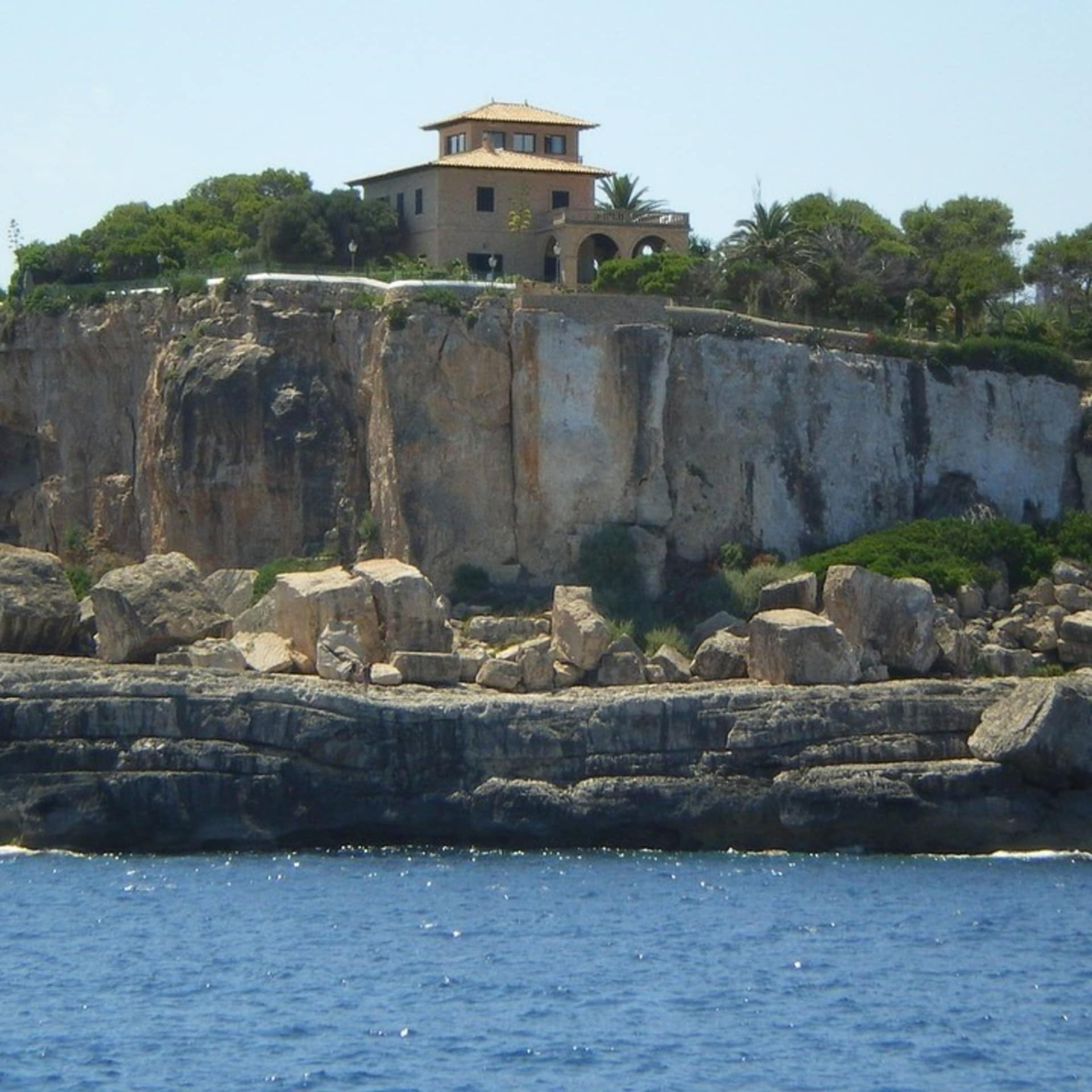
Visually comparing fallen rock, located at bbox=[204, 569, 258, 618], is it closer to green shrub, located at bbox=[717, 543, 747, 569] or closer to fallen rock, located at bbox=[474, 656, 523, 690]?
fallen rock, located at bbox=[474, 656, 523, 690]

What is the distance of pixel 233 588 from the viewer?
174ft

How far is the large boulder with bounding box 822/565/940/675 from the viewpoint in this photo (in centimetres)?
4881

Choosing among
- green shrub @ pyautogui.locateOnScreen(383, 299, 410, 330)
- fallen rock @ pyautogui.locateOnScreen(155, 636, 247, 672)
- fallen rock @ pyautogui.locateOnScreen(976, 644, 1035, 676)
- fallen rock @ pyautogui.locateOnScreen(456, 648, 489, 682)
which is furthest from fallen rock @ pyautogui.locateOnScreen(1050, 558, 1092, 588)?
fallen rock @ pyautogui.locateOnScreen(155, 636, 247, 672)

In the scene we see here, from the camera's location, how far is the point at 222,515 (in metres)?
54.9

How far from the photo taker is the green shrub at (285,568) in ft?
172

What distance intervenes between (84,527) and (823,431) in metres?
15.1

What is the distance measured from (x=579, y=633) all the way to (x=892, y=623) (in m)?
5.19

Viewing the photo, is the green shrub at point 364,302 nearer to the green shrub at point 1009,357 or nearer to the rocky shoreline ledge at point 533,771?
the green shrub at point 1009,357

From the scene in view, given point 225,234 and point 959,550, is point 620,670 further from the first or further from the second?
point 225,234

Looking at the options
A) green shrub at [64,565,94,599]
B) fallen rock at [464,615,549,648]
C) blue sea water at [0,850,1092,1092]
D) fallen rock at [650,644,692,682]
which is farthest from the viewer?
green shrub at [64,565,94,599]

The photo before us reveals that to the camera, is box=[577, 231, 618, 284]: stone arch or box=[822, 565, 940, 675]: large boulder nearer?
box=[822, 565, 940, 675]: large boulder

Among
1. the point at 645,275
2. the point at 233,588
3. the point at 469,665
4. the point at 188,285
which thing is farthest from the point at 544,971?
the point at 188,285

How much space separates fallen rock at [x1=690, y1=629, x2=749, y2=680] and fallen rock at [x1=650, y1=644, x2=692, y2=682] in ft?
0.61

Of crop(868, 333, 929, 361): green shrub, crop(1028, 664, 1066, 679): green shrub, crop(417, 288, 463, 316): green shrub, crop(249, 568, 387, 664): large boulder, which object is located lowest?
crop(1028, 664, 1066, 679): green shrub
